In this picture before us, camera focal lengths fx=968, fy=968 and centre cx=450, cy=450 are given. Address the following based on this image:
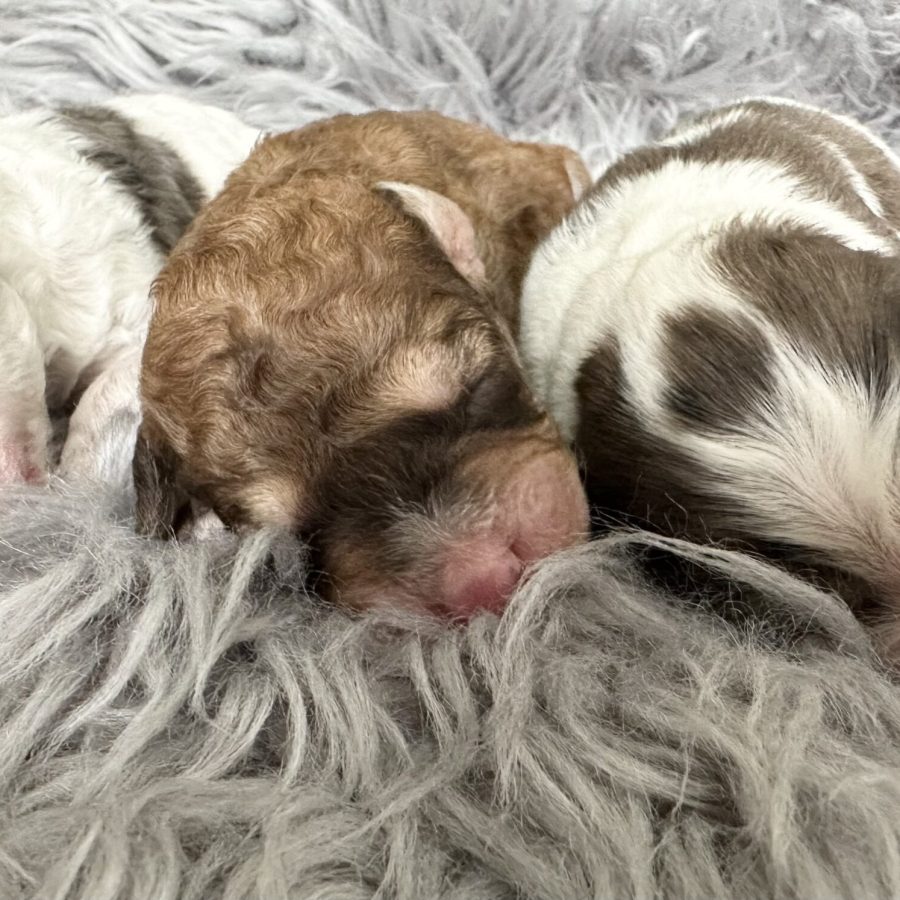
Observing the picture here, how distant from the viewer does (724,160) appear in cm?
140

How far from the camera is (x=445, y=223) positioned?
127 cm

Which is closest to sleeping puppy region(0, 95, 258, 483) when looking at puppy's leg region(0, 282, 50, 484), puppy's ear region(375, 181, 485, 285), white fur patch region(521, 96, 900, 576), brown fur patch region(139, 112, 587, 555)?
puppy's leg region(0, 282, 50, 484)

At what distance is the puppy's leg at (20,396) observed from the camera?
51.9 inches

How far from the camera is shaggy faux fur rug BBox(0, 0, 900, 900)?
736mm

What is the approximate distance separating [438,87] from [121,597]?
1.62 metres

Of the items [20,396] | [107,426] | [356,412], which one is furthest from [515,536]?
[20,396]

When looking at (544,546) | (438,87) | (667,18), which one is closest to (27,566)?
(544,546)

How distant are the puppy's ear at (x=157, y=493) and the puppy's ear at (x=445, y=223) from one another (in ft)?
1.42

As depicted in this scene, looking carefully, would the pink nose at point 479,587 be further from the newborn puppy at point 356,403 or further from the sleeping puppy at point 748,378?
the sleeping puppy at point 748,378

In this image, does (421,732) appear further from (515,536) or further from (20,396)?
(20,396)

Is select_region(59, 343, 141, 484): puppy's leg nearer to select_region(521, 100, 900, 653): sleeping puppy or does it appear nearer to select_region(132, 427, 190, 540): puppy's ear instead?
select_region(132, 427, 190, 540): puppy's ear

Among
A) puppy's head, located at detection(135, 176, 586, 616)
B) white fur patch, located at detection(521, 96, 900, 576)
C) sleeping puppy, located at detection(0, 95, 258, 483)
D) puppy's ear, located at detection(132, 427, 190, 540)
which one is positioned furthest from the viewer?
sleeping puppy, located at detection(0, 95, 258, 483)

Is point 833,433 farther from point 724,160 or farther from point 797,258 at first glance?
point 724,160

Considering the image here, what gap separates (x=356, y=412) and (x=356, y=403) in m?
0.01
